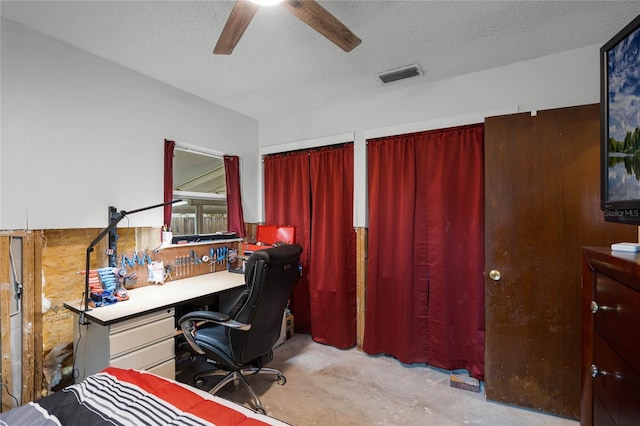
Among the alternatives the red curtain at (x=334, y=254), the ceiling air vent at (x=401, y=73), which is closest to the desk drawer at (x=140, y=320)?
the red curtain at (x=334, y=254)

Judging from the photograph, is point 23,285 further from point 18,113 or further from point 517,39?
point 517,39

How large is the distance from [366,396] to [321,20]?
7.88 ft

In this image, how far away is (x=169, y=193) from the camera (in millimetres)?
2611

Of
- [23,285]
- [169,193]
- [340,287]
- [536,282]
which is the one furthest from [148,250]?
[536,282]

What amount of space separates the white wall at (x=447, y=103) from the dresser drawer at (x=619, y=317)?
170 cm

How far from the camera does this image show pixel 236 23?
4.59 ft

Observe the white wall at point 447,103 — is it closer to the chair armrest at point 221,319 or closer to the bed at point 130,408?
the chair armrest at point 221,319

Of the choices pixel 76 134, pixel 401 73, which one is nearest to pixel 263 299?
pixel 76 134

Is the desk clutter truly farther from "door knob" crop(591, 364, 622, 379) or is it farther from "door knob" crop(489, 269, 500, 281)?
"door knob" crop(591, 364, 622, 379)

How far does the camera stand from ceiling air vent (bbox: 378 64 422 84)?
228cm

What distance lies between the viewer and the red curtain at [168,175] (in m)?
2.57

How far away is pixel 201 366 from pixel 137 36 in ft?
8.71

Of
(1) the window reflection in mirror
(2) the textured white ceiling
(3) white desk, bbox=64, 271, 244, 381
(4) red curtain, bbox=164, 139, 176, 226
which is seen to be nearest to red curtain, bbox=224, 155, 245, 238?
(1) the window reflection in mirror

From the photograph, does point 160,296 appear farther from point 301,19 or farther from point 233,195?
point 301,19
